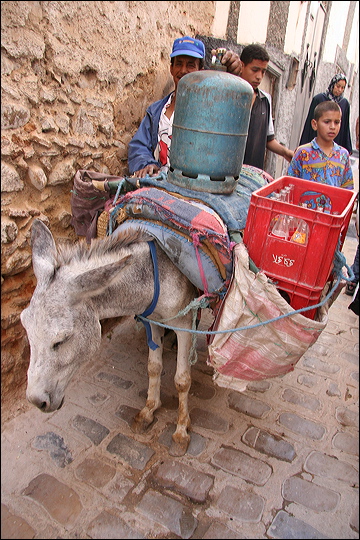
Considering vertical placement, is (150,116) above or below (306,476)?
above

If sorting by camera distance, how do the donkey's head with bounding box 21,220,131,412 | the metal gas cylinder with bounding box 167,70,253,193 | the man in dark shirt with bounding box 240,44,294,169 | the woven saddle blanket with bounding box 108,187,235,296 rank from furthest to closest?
1. the man in dark shirt with bounding box 240,44,294,169
2. the metal gas cylinder with bounding box 167,70,253,193
3. the woven saddle blanket with bounding box 108,187,235,296
4. the donkey's head with bounding box 21,220,131,412

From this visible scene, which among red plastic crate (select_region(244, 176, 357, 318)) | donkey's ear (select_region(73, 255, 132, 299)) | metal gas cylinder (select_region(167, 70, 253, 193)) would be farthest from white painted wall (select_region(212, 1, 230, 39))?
donkey's ear (select_region(73, 255, 132, 299))

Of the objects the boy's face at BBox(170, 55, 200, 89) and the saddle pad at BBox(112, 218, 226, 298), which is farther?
the boy's face at BBox(170, 55, 200, 89)

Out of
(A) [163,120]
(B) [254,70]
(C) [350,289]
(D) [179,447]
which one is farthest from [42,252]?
(C) [350,289]

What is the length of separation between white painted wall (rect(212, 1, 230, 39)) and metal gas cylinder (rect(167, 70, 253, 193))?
8.63 feet

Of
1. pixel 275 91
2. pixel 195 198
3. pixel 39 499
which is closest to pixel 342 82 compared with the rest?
pixel 275 91

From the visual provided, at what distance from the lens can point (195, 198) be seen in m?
2.78

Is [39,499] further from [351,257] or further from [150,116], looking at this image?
[351,257]

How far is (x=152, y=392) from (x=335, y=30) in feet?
32.0

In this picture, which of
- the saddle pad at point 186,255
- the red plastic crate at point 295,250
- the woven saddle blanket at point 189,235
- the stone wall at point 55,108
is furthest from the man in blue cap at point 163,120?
the red plastic crate at point 295,250

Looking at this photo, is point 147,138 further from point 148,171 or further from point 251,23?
point 251,23

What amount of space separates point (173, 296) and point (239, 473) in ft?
4.29

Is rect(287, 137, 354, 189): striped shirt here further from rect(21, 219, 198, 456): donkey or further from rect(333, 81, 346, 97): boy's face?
rect(333, 81, 346, 97): boy's face

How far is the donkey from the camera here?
204 cm
